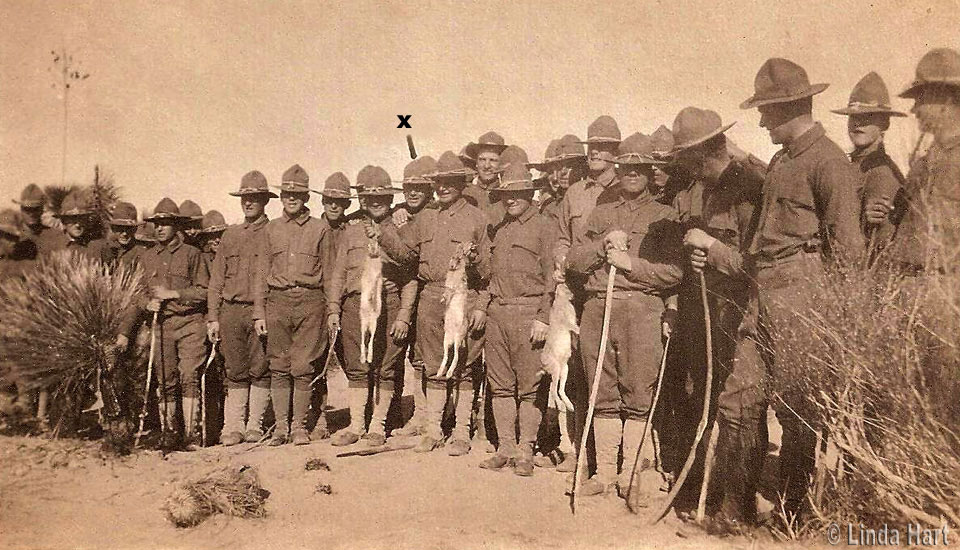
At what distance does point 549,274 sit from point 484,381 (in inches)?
83.9

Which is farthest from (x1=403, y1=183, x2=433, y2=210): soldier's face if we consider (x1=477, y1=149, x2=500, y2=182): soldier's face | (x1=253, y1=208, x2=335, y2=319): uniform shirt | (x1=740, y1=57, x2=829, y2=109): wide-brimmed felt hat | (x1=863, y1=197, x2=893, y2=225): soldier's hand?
(x1=863, y1=197, x2=893, y2=225): soldier's hand

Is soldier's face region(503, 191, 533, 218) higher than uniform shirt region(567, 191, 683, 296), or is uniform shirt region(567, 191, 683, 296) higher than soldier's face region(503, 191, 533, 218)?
soldier's face region(503, 191, 533, 218)

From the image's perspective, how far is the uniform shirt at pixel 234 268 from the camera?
763 centimetres

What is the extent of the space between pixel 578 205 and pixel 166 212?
16.2 feet

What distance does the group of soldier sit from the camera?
4305 mm

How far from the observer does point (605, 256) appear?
544 centimetres

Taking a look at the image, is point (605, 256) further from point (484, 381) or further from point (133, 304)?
point (133, 304)

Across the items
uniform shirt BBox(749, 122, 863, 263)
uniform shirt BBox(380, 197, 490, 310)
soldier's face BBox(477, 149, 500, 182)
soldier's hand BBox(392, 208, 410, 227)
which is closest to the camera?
uniform shirt BBox(749, 122, 863, 263)

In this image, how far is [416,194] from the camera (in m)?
8.00

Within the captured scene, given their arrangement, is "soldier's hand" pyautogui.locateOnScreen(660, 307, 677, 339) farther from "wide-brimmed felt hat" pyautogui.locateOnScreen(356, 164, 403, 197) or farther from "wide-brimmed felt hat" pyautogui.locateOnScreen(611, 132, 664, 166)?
"wide-brimmed felt hat" pyautogui.locateOnScreen(356, 164, 403, 197)

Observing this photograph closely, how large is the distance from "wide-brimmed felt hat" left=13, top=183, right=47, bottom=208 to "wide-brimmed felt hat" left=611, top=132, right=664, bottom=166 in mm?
7814

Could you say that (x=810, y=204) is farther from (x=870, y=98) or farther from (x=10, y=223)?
(x=10, y=223)

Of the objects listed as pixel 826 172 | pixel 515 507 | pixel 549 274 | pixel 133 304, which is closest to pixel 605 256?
pixel 549 274

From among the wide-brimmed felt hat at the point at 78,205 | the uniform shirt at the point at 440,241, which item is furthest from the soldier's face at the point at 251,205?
the wide-brimmed felt hat at the point at 78,205
